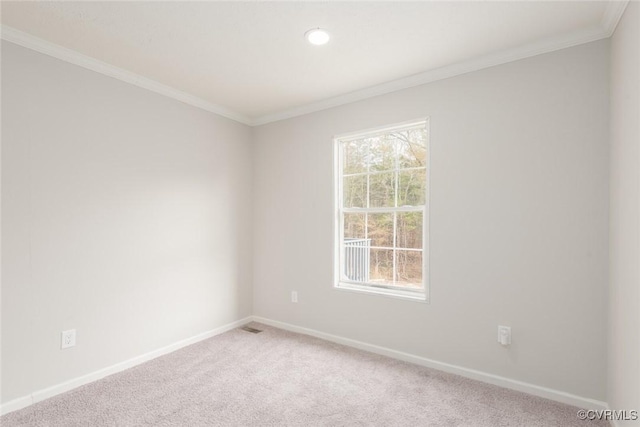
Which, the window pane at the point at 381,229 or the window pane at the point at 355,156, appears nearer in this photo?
the window pane at the point at 381,229

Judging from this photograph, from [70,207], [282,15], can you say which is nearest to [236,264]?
[70,207]

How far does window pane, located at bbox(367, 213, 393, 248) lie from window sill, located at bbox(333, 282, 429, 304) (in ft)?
1.40

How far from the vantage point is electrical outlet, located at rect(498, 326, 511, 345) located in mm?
2441

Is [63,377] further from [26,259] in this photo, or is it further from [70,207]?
[70,207]

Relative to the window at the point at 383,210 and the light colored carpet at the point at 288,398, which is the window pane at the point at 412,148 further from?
the light colored carpet at the point at 288,398

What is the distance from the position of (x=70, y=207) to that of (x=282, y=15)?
2.05 m

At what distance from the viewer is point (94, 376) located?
2566 mm

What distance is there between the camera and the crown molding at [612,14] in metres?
1.84

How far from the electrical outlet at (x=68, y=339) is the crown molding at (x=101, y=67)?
201cm

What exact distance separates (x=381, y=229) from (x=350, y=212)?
38 centimetres

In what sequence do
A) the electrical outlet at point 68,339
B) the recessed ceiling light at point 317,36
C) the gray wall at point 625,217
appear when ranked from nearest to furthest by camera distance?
the gray wall at point 625,217 → the recessed ceiling light at point 317,36 → the electrical outlet at point 68,339

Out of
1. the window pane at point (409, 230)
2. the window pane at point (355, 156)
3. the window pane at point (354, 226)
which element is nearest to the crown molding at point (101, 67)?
the window pane at point (355, 156)

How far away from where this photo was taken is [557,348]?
2.28 m

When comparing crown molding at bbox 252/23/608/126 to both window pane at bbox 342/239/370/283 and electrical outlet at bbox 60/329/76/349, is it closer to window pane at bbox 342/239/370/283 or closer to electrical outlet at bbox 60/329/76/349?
window pane at bbox 342/239/370/283
